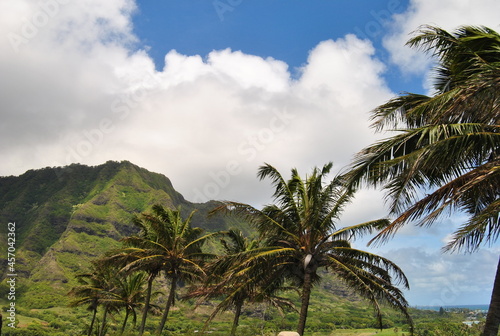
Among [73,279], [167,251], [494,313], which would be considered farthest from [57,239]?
[494,313]

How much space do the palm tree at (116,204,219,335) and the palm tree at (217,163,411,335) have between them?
859cm

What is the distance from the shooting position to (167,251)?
2478cm

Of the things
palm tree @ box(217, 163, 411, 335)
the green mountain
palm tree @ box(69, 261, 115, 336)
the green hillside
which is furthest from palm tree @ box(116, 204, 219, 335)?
the green mountain

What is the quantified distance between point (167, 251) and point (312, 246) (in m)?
11.8

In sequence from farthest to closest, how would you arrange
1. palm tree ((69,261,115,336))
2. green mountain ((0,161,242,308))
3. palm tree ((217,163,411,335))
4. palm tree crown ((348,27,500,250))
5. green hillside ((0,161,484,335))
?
green mountain ((0,161,242,308)), green hillside ((0,161,484,335)), palm tree ((69,261,115,336)), palm tree ((217,163,411,335)), palm tree crown ((348,27,500,250))

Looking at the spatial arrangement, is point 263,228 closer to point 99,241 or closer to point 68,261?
point 68,261

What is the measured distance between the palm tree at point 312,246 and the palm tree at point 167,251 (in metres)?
8.59

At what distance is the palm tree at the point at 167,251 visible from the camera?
2416cm

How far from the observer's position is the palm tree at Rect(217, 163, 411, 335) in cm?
1528

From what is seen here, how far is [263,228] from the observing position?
16812 millimetres

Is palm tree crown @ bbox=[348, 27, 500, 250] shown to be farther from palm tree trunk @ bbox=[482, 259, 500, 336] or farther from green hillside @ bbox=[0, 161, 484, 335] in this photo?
green hillside @ bbox=[0, 161, 484, 335]

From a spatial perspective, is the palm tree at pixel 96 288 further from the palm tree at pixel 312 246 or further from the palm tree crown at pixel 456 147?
the palm tree crown at pixel 456 147

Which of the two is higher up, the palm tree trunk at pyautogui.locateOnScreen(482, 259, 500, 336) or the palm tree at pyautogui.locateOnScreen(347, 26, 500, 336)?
the palm tree at pyautogui.locateOnScreen(347, 26, 500, 336)

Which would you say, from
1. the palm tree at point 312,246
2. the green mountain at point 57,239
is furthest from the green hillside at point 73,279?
the palm tree at point 312,246
